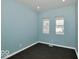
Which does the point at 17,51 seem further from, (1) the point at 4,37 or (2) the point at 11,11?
(2) the point at 11,11

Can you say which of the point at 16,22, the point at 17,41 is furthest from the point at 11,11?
the point at 17,41

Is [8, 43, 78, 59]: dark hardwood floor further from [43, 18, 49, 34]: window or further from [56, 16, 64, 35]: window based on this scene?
[43, 18, 49, 34]: window

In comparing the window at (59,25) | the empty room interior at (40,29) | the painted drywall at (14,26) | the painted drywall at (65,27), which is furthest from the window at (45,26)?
the painted drywall at (14,26)

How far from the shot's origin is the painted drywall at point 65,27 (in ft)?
16.4

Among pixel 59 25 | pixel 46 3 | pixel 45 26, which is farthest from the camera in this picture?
pixel 45 26

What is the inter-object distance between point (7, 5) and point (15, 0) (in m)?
0.60

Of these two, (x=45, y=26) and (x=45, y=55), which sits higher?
(x=45, y=26)

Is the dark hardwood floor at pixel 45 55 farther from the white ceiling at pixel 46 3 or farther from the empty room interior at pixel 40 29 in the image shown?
the white ceiling at pixel 46 3

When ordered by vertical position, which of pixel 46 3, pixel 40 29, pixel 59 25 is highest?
pixel 46 3

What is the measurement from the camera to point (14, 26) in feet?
12.3

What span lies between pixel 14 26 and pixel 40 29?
2.82 m

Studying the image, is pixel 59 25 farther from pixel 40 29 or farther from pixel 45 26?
pixel 40 29

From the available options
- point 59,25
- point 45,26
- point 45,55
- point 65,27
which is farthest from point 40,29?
point 45,55

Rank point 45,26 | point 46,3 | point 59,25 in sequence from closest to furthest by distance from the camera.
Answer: point 46,3 < point 59,25 < point 45,26
